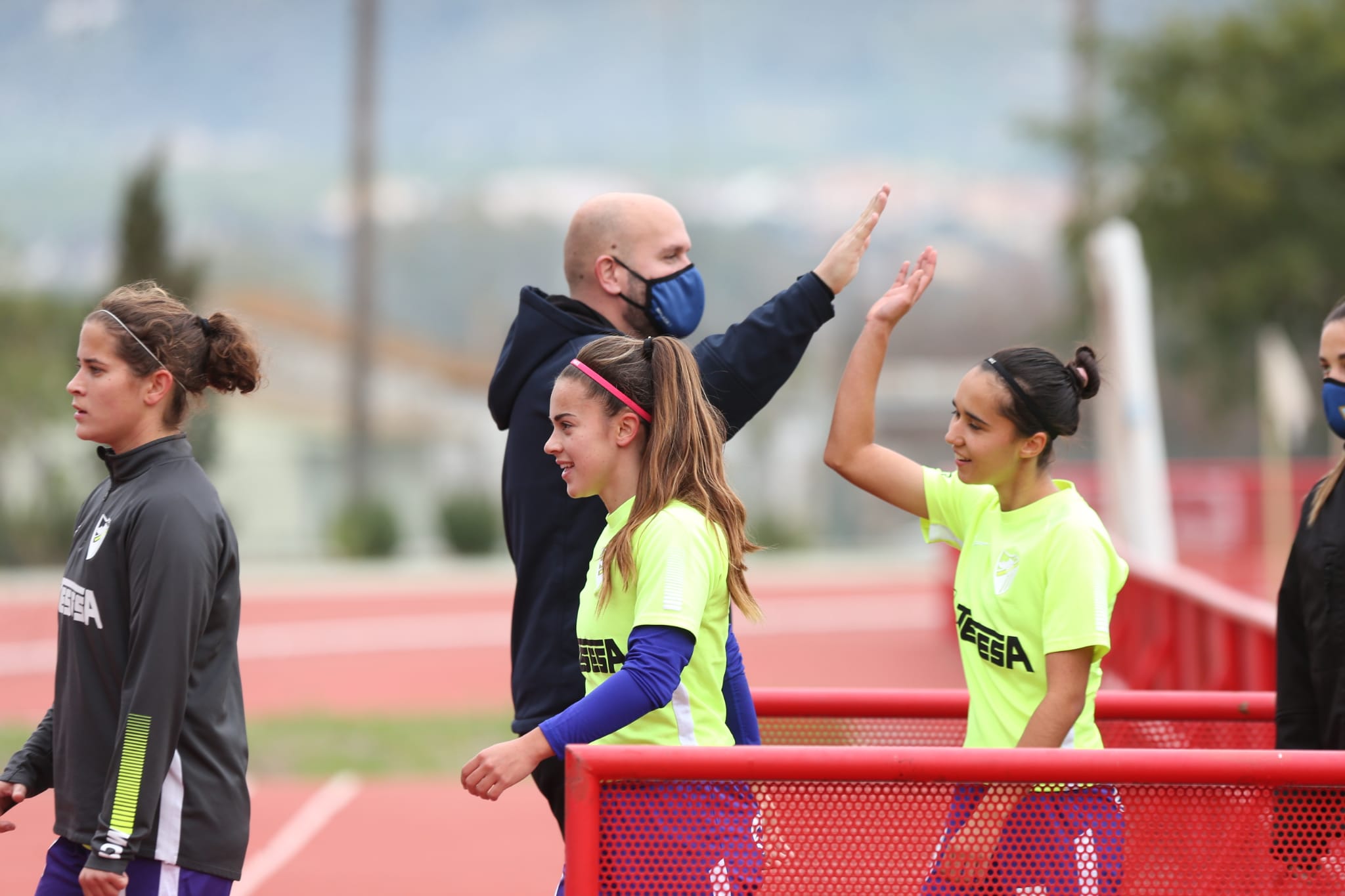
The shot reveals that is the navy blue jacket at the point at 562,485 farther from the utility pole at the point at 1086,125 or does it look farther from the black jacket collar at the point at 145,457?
the utility pole at the point at 1086,125

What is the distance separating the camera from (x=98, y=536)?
2.89 meters

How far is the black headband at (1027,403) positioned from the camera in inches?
119

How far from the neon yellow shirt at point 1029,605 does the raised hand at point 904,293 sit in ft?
1.75

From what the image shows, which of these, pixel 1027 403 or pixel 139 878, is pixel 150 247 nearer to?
pixel 139 878

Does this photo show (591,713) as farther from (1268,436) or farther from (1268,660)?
(1268,436)

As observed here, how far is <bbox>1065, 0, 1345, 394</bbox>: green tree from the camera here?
25297mm

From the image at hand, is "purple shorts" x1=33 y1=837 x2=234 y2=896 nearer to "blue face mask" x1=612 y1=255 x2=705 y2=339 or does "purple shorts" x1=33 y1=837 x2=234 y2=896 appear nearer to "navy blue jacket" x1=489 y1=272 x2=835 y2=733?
"navy blue jacket" x1=489 y1=272 x2=835 y2=733

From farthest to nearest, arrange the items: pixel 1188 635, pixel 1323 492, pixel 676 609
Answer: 1. pixel 1188 635
2. pixel 1323 492
3. pixel 676 609

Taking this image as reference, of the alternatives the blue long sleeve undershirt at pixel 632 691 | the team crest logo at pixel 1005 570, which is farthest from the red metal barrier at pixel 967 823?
the team crest logo at pixel 1005 570

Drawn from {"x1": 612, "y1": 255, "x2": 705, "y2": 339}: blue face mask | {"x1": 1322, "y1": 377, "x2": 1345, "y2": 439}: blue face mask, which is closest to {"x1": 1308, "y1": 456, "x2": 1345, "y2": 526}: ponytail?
{"x1": 1322, "y1": 377, "x2": 1345, "y2": 439}: blue face mask

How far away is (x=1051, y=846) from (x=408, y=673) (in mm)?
10752

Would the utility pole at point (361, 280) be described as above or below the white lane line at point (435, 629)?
above

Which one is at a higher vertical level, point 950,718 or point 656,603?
point 656,603

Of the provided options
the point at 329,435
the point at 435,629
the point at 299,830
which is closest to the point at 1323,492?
the point at 299,830
